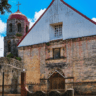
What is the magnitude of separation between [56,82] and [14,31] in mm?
12079

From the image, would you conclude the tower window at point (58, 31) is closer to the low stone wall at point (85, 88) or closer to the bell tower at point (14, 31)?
the low stone wall at point (85, 88)

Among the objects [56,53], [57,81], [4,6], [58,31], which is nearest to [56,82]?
[57,81]

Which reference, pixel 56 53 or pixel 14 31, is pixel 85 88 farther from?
pixel 14 31

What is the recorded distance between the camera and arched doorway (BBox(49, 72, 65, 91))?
23125 mm

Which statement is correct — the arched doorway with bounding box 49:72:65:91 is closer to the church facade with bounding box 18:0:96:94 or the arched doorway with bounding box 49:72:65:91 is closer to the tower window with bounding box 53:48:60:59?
the church facade with bounding box 18:0:96:94

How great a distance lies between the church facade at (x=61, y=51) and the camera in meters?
21.7

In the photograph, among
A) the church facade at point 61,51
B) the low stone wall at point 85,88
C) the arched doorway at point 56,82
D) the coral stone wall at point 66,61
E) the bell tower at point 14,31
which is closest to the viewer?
the low stone wall at point 85,88

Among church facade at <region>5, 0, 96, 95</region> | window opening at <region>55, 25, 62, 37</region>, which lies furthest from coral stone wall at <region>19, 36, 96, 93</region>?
window opening at <region>55, 25, 62, 37</region>

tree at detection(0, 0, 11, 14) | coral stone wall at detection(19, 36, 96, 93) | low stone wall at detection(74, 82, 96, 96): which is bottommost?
low stone wall at detection(74, 82, 96, 96)

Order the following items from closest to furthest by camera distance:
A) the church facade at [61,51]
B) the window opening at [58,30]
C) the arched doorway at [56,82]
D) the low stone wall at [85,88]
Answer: the low stone wall at [85,88] → the church facade at [61,51] → the arched doorway at [56,82] → the window opening at [58,30]

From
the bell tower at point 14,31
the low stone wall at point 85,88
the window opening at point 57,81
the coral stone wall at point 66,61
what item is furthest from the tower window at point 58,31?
the bell tower at point 14,31

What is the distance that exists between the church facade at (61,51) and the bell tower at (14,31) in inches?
156

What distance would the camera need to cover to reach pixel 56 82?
23438mm

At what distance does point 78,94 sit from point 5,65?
905cm
